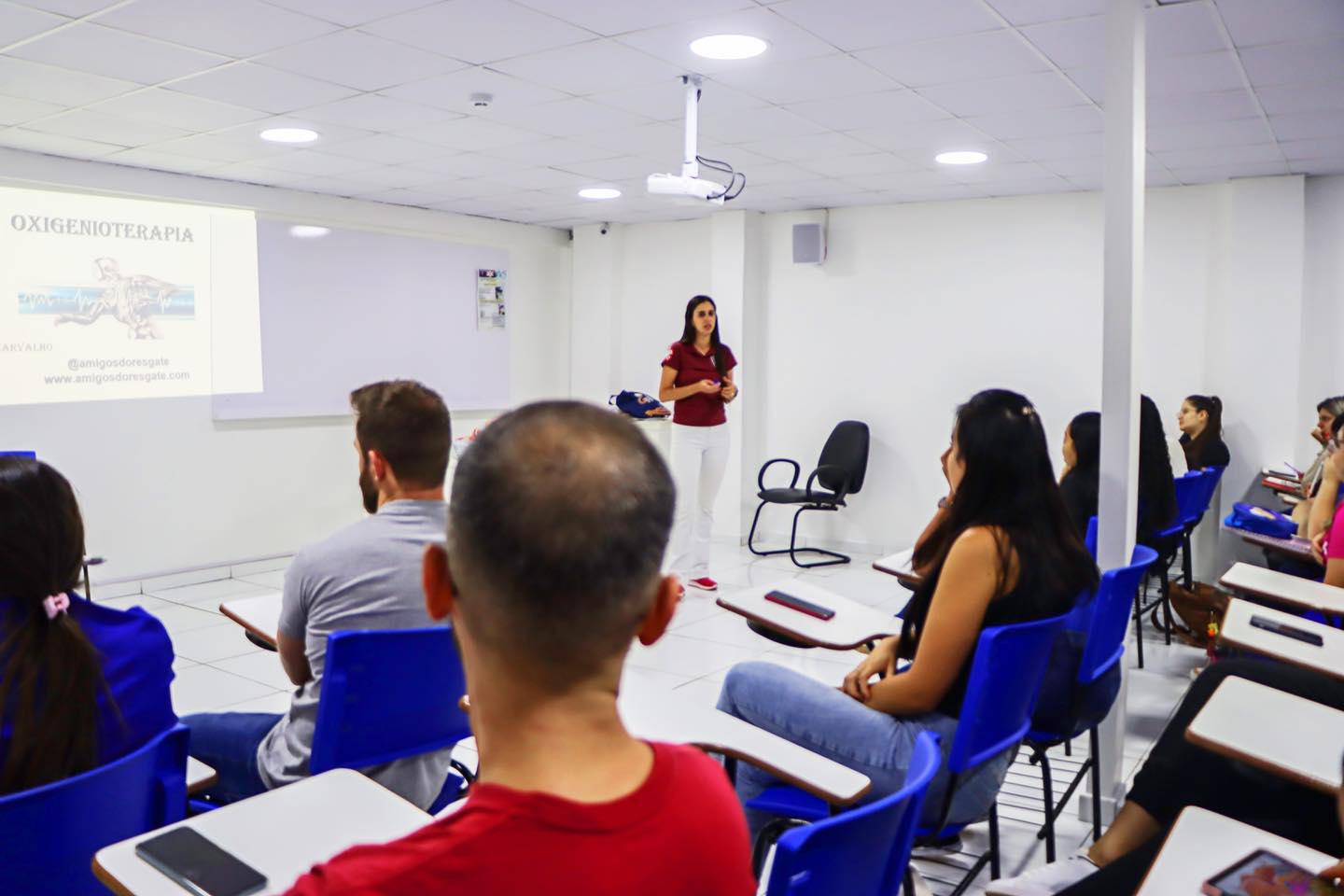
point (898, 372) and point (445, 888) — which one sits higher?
point (898, 372)

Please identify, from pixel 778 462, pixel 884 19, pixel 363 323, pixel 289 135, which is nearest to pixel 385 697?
pixel 884 19

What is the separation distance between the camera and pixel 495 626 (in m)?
0.80

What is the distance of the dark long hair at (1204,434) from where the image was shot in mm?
5637

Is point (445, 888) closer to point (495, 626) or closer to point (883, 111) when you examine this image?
point (495, 626)

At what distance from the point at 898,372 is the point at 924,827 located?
5.44 meters

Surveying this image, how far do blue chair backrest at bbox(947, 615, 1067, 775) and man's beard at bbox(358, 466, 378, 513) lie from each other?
1332 millimetres

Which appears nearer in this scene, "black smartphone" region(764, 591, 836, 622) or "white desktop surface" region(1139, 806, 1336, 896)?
"white desktop surface" region(1139, 806, 1336, 896)

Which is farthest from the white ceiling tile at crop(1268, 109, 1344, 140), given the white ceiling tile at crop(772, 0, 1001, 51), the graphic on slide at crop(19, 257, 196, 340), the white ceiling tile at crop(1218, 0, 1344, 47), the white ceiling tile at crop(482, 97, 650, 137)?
the graphic on slide at crop(19, 257, 196, 340)

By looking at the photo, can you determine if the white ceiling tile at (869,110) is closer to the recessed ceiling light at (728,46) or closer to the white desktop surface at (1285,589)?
the recessed ceiling light at (728,46)

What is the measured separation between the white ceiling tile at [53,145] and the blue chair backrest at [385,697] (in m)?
4.42

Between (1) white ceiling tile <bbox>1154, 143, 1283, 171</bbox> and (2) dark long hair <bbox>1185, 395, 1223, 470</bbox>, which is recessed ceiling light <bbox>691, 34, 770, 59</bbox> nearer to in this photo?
(1) white ceiling tile <bbox>1154, 143, 1283, 171</bbox>

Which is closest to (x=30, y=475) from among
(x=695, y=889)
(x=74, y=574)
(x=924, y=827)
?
(x=74, y=574)

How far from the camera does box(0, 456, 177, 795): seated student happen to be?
144 centimetres

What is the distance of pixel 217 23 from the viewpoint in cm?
334
